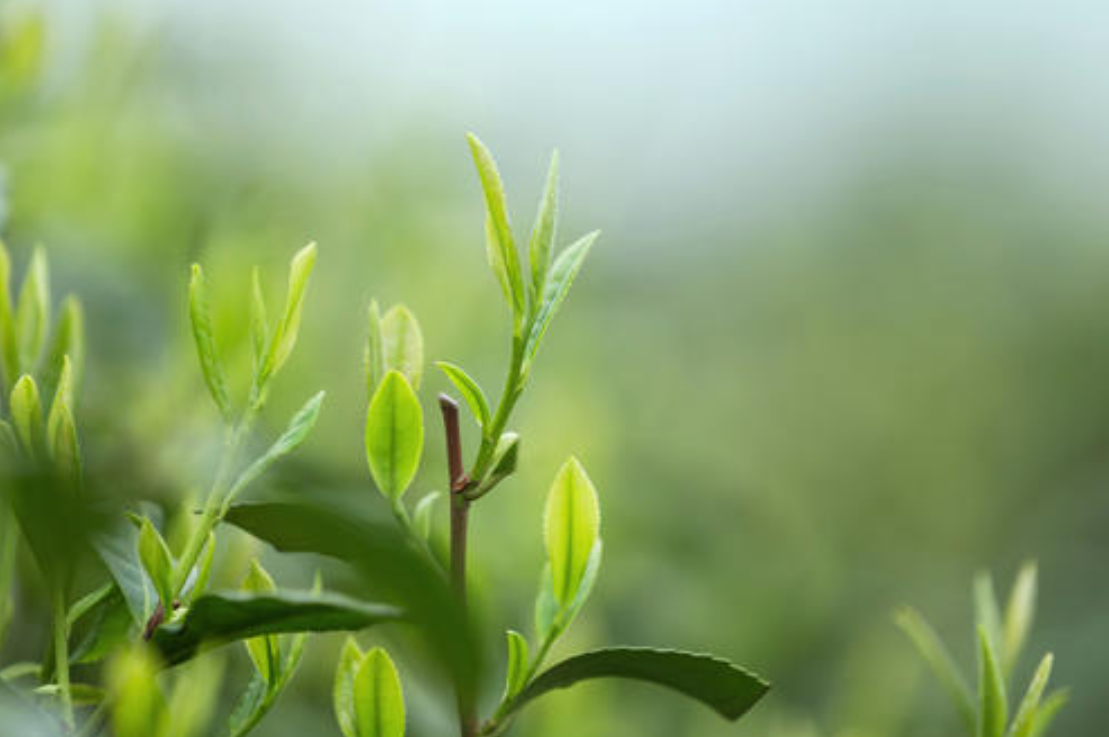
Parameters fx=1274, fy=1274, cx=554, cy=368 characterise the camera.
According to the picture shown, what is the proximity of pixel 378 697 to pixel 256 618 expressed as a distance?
0.22 ft

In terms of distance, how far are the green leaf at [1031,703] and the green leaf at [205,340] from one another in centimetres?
25

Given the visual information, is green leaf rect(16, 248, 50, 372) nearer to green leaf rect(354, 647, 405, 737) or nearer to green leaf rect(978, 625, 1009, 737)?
green leaf rect(354, 647, 405, 737)

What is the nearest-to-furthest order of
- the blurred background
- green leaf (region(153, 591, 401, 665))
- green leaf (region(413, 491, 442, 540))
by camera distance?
green leaf (region(153, 591, 401, 665)), green leaf (region(413, 491, 442, 540)), the blurred background

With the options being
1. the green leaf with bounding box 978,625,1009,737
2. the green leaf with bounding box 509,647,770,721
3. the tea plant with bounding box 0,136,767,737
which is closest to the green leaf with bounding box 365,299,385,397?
the tea plant with bounding box 0,136,767,737

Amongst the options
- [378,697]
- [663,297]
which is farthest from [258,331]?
[663,297]

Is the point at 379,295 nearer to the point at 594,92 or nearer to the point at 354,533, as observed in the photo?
the point at 354,533

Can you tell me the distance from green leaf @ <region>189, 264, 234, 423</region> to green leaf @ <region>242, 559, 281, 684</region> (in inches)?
1.9

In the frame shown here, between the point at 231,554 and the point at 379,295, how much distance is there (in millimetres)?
553

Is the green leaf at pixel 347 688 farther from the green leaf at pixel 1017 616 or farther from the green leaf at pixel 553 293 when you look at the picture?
the green leaf at pixel 1017 616

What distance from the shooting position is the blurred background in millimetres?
772

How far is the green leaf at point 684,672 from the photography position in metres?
0.33

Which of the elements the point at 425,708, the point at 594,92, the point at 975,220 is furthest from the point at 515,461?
the point at 594,92

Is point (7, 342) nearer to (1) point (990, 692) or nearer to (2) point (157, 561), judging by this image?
(2) point (157, 561)

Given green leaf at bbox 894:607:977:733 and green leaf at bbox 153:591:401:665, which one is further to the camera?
green leaf at bbox 894:607:977:733
